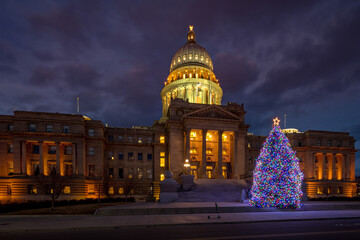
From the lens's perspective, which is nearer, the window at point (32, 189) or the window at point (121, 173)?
the window at point (32, 189)

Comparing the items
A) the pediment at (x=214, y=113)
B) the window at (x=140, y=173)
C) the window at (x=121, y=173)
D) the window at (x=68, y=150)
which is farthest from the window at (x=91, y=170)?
the pediment at (x=214, y=113)

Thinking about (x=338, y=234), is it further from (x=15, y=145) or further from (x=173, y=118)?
(x=15, y=145)

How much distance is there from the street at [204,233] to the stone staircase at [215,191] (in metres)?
14.5

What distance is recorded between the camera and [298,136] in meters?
61.7

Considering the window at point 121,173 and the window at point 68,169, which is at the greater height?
the window at point 68,169

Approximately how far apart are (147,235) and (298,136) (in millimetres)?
59564

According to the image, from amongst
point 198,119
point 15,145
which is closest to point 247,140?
point 198,119

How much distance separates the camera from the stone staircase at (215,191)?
29.9 m

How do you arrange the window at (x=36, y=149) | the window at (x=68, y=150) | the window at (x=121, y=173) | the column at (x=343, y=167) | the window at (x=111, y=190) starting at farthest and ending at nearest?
the column at (x=343, y=167) → the window at (x=121, y=173) → the window at (x=111, y=190) → the window at (x=68, y=150) → the window at (x=36, y=149)

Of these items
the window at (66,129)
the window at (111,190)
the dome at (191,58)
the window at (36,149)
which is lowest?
the window at (111,190)

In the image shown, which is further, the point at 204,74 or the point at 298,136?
the point at 204,74

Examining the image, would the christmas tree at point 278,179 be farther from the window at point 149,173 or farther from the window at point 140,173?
the window at point 140,173

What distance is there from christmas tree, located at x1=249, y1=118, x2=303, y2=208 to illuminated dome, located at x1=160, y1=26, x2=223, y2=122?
159ft

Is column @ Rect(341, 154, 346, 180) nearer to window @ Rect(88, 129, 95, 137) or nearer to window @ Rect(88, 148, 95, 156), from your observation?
window @ Rect(88, 148, 95, 156)
